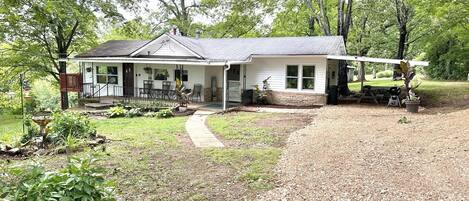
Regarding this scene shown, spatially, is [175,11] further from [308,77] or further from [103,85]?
[308,77]

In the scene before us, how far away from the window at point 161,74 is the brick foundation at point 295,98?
5.80m

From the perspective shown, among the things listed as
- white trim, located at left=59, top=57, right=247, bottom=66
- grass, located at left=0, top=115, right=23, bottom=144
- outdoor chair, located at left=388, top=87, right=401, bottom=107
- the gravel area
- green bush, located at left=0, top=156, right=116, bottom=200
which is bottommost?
grass, located at left=0, top=115, right=23, bottom=144

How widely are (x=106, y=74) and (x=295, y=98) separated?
1124cm

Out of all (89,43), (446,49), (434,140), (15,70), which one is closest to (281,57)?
(434,140)

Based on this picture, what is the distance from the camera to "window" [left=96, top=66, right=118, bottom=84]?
70.1ft

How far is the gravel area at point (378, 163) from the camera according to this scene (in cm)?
552

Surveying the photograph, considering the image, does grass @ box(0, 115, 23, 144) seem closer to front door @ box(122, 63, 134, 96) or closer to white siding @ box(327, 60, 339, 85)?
front door @ box(122, 63, 134, 96)

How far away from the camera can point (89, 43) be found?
23.9 m

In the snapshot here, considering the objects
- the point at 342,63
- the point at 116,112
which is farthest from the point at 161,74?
the point at 342,63

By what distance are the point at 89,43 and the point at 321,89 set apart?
608 inches

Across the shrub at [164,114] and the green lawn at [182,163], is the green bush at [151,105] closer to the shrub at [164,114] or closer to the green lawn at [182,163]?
the shrub at [164,114]

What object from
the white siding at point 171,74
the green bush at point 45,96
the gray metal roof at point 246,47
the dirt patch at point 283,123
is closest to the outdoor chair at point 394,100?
the gray metal roof at point 246,47

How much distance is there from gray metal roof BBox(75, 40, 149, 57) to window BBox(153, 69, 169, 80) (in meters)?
1.87

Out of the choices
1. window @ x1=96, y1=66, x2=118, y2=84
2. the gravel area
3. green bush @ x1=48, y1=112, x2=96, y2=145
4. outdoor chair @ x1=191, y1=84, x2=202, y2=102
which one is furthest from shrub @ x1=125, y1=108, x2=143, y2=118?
the gravel area
